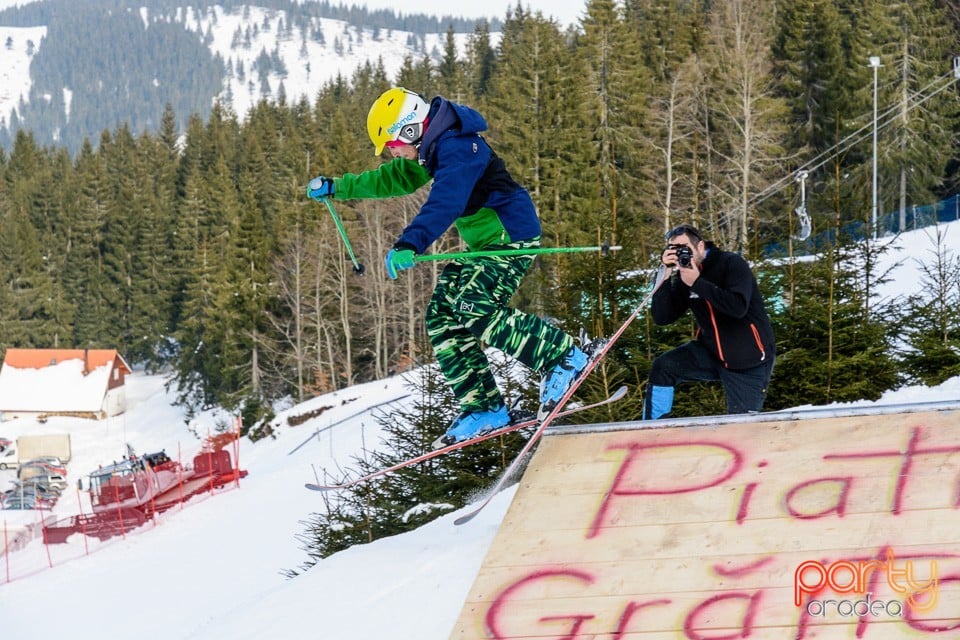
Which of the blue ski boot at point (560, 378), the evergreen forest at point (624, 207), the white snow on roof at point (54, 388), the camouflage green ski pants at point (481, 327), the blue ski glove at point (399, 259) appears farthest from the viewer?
the white snow on roof at point (54, 388)

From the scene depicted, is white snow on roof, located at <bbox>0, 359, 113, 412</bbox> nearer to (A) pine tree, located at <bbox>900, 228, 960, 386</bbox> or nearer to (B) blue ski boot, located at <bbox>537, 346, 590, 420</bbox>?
(A) pine tree, located at <bbox>900, 228, 960, 386</bbox>

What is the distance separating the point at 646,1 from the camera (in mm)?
62906

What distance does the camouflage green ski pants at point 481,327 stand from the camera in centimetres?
593

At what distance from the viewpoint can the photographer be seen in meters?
6.03

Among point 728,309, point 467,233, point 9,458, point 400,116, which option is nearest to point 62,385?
point 9,458

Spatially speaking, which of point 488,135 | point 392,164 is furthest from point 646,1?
point 392,164

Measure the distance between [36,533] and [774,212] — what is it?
29882 mm

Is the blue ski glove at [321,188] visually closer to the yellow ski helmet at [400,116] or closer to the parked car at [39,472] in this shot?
the yellow ski helmet at [400,116]

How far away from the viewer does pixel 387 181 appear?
248 inches

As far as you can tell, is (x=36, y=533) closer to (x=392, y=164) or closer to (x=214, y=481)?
(x=214, y=481)

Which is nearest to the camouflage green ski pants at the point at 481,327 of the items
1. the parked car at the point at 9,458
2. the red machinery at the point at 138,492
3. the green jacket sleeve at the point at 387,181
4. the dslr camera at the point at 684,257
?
the green jacket sleeve at the point at 387,181

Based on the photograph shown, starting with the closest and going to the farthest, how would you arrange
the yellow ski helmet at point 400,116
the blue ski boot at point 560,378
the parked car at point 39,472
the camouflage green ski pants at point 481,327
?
1. the yellow ski helmet at point 400,116
2. the camouflage green ski pants at point 481,327
3. the blue ski boot at point 560,378
4. the parked car at point 39,472

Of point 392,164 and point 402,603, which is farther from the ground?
point 392,164

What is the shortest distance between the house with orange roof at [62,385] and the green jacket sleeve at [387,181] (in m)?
64.1
